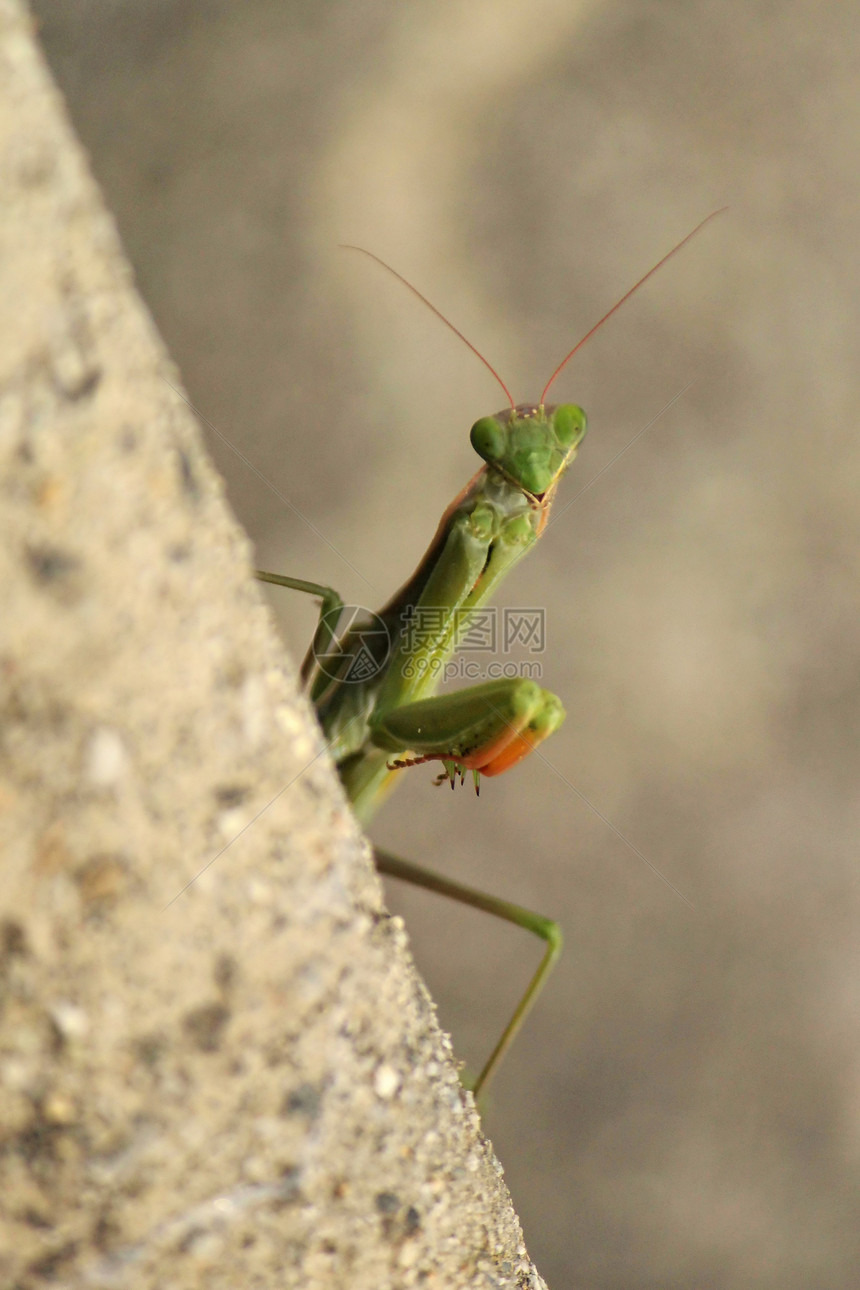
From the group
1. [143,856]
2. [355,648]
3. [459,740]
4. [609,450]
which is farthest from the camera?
[609,450]

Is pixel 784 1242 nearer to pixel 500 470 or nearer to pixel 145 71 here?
pixel 500 470

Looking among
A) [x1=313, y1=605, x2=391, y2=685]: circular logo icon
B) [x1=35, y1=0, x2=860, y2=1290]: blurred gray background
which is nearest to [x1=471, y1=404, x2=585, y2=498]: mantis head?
[x1=313, y1=605, x2=391, y2=685]: circular logo icon

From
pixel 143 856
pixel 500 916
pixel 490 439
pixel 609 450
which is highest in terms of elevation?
pixel 609 450

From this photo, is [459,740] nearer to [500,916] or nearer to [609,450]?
[500,916]

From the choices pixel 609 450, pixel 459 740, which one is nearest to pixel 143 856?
pixel 459 740

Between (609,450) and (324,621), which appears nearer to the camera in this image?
(324,621)

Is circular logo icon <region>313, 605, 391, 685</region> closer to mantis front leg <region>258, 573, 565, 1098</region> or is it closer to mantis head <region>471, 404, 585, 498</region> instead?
mantis front leg <region>258, 573, 565, 1098</region>

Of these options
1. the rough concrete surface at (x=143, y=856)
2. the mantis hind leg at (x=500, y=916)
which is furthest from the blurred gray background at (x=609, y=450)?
the rough concrete surface at (x=143, y=856)

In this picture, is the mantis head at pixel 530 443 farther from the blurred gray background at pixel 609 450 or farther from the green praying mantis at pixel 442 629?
the blurred gray background at pixel 609 450
